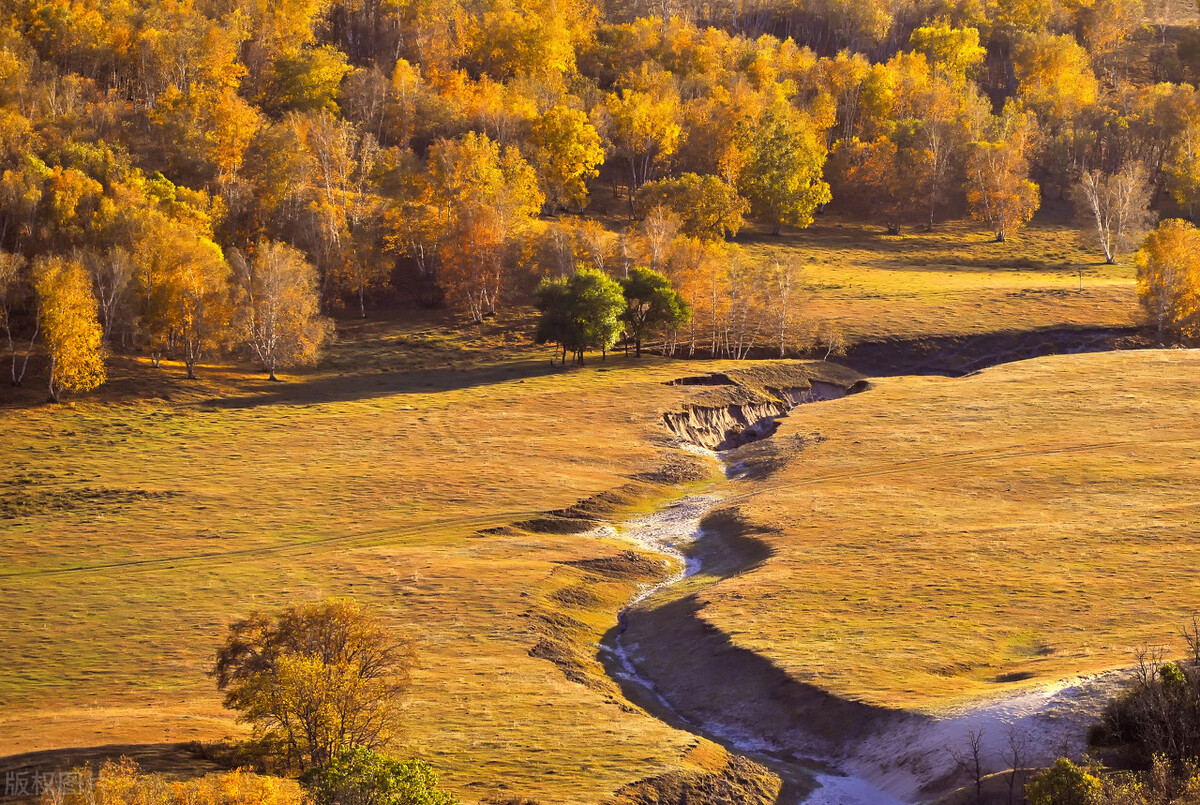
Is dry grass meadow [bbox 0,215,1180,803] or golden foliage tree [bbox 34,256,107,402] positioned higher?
golden foliage tree [bbox 34,256,107,402]

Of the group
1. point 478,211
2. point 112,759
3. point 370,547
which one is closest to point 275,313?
point 478,211

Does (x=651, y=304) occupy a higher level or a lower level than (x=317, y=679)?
higher

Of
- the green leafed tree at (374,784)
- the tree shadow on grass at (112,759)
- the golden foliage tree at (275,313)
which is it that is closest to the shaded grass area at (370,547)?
the tree shadow on grass at (112,759)

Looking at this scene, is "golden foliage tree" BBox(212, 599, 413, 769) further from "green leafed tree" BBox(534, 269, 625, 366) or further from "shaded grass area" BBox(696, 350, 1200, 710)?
"green leafed tree" BBox(534, 269, 625, 366)

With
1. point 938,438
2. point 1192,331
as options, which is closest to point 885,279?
point 1192,331

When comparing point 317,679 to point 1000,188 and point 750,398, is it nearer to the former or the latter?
point 750,398

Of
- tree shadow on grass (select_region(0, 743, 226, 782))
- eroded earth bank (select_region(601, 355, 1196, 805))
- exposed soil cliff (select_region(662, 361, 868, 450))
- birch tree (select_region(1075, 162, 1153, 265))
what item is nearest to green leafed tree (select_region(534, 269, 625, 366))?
exposed soil cliff (select_region(662, 361, 868, 450))
